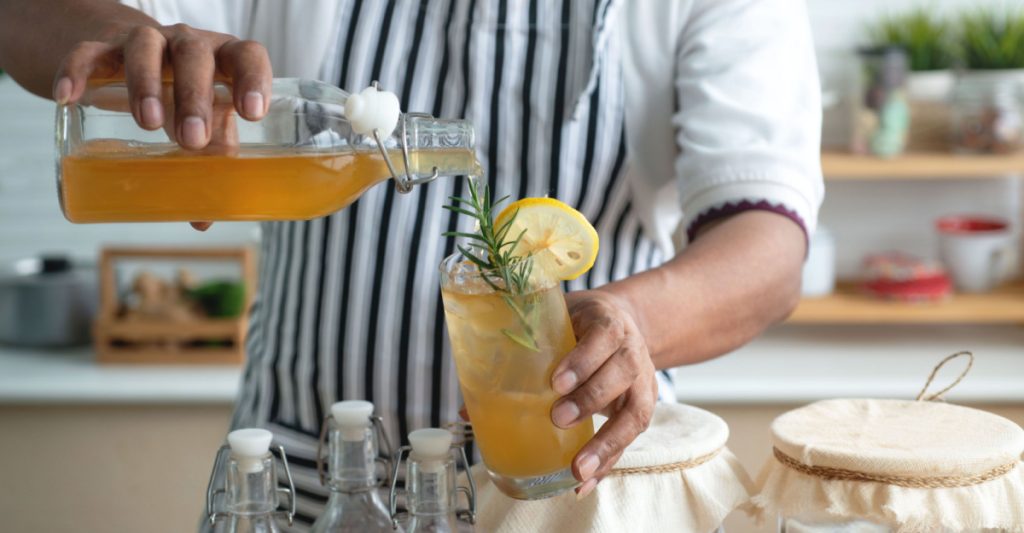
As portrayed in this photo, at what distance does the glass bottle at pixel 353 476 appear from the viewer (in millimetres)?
952

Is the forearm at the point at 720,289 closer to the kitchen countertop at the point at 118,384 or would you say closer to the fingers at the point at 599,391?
the fingers at the point at 599,391

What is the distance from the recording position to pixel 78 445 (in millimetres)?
2607

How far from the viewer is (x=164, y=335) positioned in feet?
8.82

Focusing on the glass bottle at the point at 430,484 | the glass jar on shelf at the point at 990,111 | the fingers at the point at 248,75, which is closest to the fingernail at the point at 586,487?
the glass bottle at the point at 430,484

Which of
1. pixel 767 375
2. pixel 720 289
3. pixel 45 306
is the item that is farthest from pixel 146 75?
pixel 45 306

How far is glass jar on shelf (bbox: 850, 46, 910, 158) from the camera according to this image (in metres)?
2.73

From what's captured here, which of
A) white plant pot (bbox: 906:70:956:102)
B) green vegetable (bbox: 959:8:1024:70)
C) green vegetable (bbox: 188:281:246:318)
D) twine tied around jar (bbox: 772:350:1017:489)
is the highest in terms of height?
green vegetable (bbox: 959:8:1024:70)

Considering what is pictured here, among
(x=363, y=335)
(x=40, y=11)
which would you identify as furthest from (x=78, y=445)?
(x=40, y=11)

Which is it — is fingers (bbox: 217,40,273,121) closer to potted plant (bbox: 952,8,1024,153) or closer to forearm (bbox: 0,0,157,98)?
forearm (bbox: 0,0,157,98)

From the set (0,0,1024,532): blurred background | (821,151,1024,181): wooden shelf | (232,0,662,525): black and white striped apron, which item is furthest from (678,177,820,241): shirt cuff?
(821,151,1024,181): wooden shelf

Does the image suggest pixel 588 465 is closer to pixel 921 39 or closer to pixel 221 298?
pixel 221 298

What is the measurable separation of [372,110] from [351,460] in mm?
263

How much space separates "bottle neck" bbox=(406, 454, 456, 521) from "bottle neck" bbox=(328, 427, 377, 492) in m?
0.05

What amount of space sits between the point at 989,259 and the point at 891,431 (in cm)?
186
